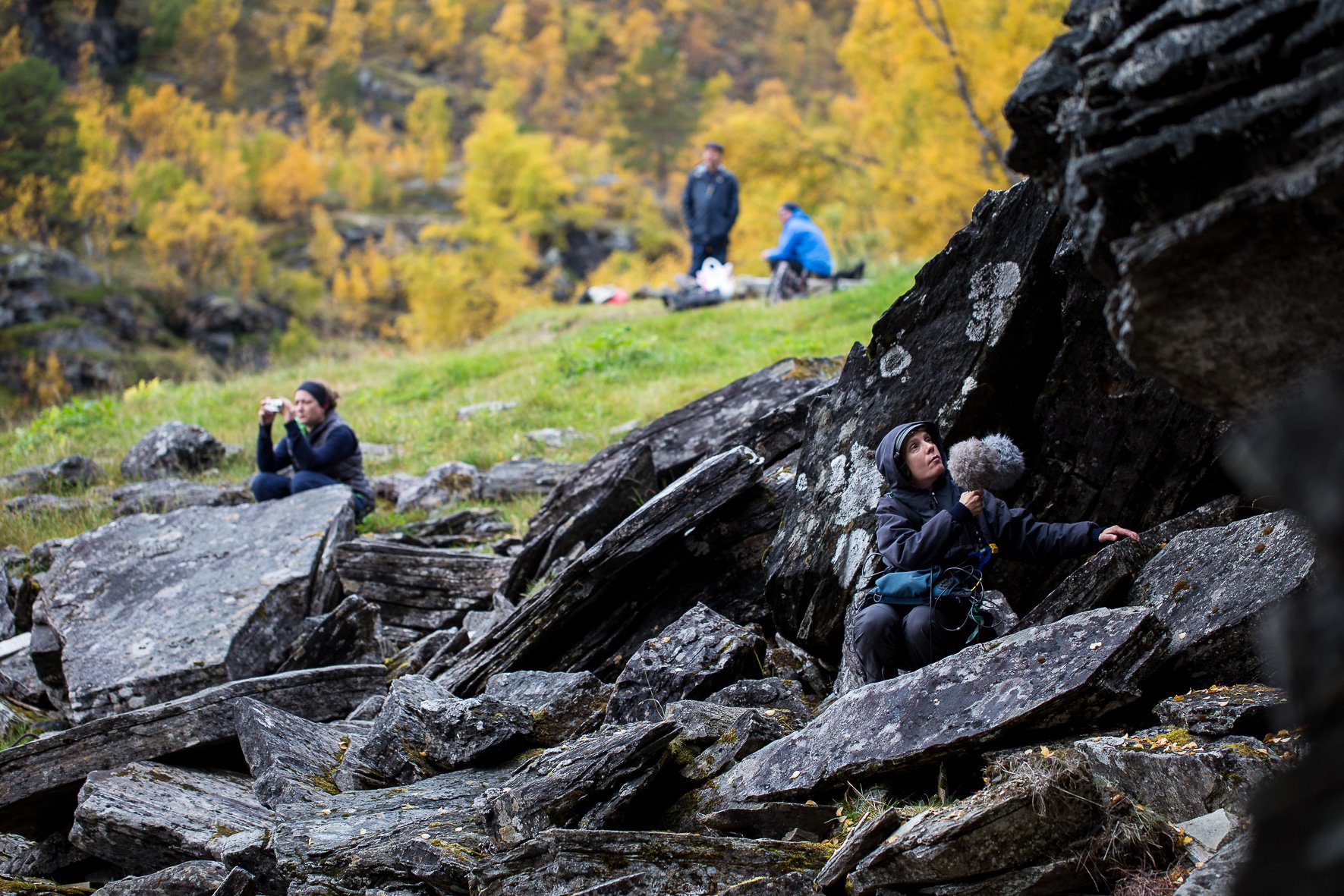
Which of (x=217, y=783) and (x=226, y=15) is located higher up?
(x=226, y=15)

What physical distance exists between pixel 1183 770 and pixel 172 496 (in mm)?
11101

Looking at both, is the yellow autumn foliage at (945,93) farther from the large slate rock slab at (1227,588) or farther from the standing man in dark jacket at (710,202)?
the large slate rock slab at (1227,588)

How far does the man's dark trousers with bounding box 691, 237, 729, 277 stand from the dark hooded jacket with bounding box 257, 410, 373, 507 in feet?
42.9

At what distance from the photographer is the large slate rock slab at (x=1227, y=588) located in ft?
13.6

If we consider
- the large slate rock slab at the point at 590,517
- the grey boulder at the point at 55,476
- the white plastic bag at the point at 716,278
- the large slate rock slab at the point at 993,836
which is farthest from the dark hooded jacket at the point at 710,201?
the large slate rock slab at the point at 993,836

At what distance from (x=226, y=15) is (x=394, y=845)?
162 metres

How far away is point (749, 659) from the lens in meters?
5.91

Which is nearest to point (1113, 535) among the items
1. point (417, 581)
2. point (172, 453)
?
point (417, 581)

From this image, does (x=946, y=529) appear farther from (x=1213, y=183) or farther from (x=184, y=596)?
(x=184, y=596)

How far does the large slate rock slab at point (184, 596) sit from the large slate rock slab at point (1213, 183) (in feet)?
22.7

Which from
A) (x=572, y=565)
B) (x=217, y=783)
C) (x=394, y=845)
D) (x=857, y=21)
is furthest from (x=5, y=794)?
(x=857, y=21)

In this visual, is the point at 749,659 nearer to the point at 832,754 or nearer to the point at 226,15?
the point at 832,754

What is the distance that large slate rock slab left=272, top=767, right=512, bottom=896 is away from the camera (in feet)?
14.2

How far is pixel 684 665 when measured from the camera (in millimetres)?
5805
